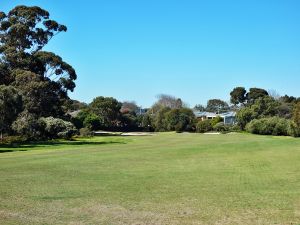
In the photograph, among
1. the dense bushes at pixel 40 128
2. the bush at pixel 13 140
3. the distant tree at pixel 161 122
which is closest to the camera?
the bush at pixel 13 140

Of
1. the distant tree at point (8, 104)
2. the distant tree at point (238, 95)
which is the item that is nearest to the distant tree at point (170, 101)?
the distant tree at point (238, 95)

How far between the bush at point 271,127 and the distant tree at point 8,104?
129 ft

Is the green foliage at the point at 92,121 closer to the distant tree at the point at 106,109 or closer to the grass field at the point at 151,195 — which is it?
the distant tree at the point at 106,109

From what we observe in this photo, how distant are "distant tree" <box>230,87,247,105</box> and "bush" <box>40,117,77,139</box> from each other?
87022 millimetres

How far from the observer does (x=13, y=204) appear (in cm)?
1216

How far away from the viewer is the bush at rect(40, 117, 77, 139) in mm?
62750

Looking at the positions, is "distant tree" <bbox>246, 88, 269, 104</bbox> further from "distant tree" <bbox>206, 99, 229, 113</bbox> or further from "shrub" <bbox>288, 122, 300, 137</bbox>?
"shrub" <bbox>288, 122, 300, 137</bbox>

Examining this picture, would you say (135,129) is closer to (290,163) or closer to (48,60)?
(48,60)

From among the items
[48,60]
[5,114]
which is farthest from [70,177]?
[48,60]

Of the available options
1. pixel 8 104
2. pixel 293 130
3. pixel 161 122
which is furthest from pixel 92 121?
pixel 8 104

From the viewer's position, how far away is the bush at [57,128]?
6275cm

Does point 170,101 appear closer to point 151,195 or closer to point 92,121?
point 92,121

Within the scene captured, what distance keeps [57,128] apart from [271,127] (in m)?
34.0

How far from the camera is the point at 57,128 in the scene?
63688mm
